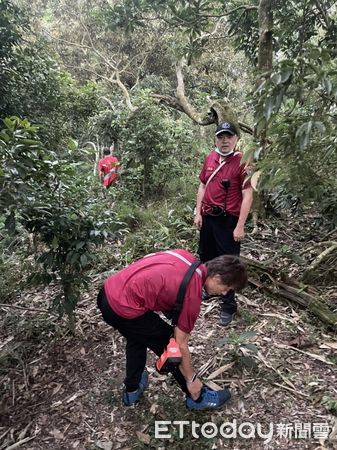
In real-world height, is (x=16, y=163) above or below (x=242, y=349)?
above

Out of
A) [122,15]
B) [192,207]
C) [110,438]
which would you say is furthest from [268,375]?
[122,15]

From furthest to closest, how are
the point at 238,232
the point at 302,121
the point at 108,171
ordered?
the point at 108,171 → the point at 238,232 → the point at 302,121

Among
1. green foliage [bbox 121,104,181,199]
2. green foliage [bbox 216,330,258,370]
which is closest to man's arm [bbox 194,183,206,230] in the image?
green foliage [bbox 216,330,258,370]

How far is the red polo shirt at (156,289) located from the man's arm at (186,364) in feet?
0.18

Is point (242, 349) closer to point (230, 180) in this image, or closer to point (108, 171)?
point (230, 180)

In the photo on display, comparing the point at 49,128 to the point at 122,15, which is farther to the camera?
the point at 49,128

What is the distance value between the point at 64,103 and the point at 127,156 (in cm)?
171

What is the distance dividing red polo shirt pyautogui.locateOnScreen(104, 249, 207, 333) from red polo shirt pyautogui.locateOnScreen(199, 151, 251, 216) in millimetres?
1112

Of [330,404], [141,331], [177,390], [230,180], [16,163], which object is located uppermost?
[16,163]

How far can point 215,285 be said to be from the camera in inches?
97.9

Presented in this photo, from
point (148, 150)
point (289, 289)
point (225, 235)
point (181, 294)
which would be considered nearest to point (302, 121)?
point (181, 294)

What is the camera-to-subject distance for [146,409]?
9.68 ft

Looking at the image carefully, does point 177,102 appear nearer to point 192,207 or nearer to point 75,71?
point 192,207

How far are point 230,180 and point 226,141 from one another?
349 mm
